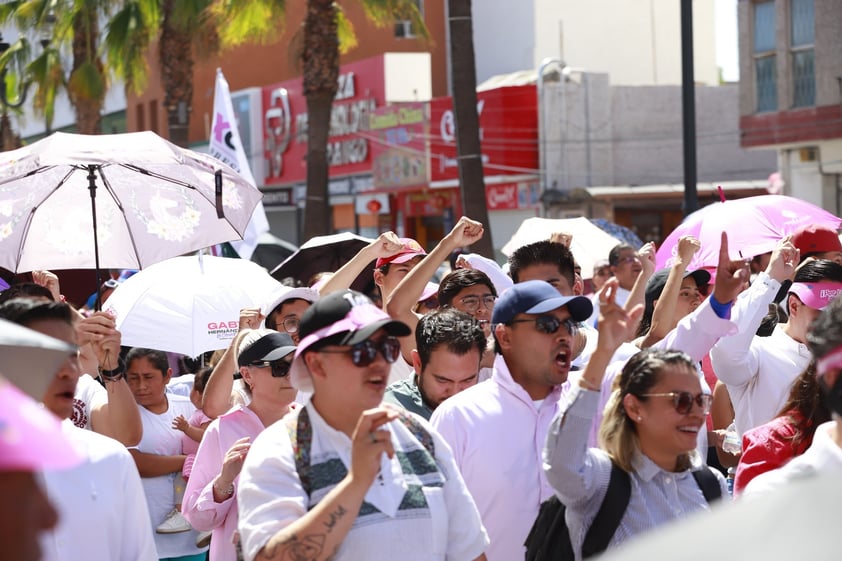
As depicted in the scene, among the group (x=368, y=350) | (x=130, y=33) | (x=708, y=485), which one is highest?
(x=130, y=33)

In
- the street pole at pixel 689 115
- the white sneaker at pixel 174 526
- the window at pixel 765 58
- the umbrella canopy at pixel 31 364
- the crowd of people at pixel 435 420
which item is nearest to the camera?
the umbrella canopy at pixel 31 364

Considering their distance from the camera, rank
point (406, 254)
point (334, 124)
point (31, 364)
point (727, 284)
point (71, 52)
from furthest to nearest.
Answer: point (334, 124)
point (71, 52)
point (406, 254)
point (727, 284)
point (31, 364)

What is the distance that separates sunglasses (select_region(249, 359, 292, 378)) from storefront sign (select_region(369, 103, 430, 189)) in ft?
87.9

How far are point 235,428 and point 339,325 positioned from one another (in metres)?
1.83

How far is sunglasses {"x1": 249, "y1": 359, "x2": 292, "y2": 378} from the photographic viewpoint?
5485 mm

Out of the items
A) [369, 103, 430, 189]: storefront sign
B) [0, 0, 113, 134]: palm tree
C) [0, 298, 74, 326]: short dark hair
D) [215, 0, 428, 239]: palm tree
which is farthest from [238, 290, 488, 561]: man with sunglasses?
[369, 103, 430, 189]: storefront sign

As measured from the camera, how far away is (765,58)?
24.6m

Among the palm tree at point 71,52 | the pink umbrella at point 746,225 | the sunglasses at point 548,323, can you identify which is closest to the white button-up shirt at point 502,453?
the sunglasses at point 548,323

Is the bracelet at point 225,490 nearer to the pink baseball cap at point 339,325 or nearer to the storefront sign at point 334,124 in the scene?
the pink baseball cap at point 339,325

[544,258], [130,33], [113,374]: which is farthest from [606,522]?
[130,33]

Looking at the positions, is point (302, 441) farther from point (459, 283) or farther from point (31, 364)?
point (459, 283)

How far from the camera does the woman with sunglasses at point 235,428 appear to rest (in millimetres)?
5180

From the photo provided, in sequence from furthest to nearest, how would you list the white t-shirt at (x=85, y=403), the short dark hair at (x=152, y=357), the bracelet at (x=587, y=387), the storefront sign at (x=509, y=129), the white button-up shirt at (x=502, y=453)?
1. the storefront sign at (x=509, y=129)
2. the short dark hair at (x=152, y=357)
3. the white t-shirt at (x=85, y=403)
4. the white button-up shirt at (x=502, y=453)
5. the bracelet at (x=587, y=387)

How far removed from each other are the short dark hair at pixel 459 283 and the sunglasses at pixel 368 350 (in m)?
2.54
